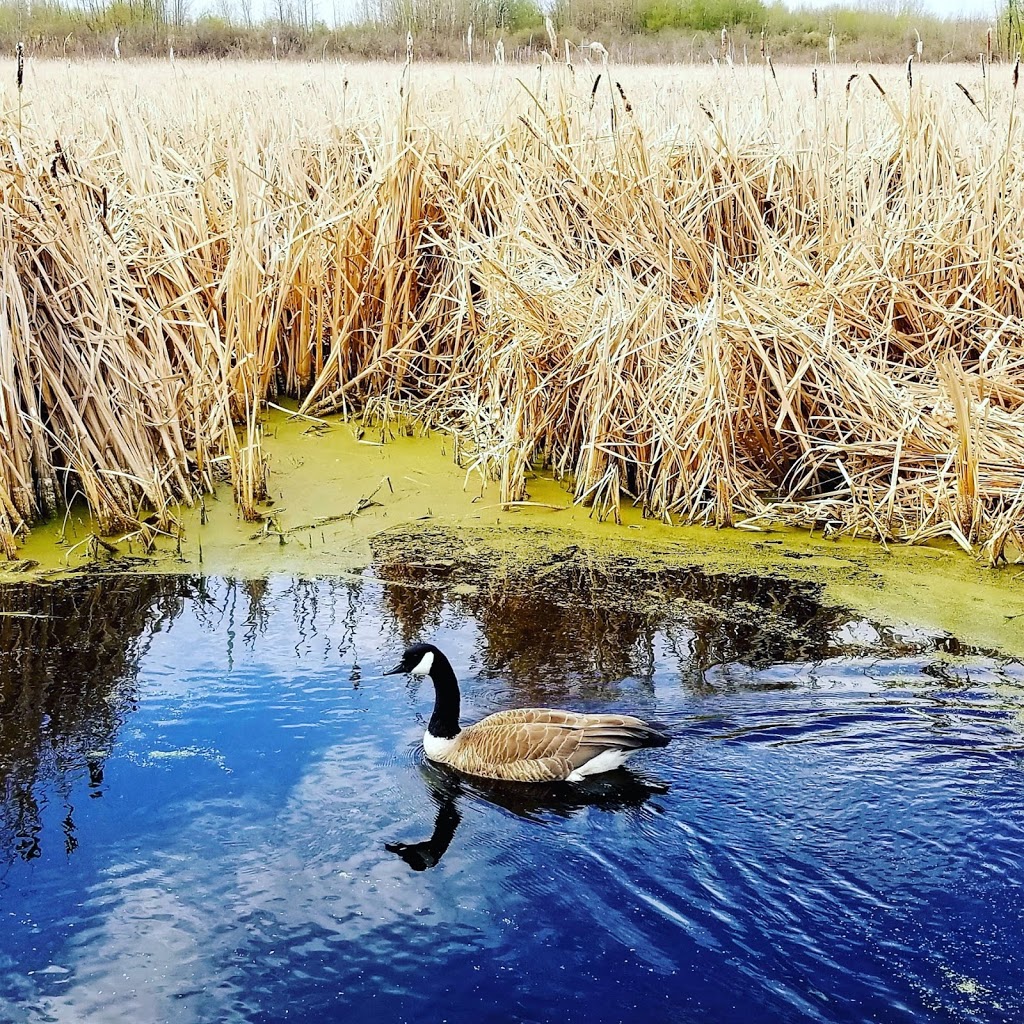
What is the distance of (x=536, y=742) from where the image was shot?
157 inches

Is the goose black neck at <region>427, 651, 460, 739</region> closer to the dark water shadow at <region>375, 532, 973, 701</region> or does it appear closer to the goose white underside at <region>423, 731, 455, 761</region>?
the goose white underside at <region>423, 731, 455, 761</region>

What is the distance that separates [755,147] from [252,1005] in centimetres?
610

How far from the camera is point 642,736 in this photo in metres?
3.99

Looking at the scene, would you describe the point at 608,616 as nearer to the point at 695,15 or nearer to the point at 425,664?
the point at 425,664

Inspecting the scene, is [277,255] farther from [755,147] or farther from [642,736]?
[642,736]

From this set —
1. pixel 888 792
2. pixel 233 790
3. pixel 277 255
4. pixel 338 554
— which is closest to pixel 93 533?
pixel 338 554

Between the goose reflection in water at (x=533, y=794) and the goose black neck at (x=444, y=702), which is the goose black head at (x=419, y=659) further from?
the goose reflection in water at (x=533, y=794)

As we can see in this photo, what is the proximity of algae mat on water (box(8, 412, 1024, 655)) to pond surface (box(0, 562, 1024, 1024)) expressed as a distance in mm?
251

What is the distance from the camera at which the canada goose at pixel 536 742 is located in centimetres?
398

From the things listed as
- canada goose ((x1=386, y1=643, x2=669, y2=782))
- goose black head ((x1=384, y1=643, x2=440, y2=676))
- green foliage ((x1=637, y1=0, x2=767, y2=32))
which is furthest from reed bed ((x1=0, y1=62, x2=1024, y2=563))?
green foliage ((x1=637, y1=0, x2=767, y2=32))

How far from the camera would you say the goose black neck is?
4227mm

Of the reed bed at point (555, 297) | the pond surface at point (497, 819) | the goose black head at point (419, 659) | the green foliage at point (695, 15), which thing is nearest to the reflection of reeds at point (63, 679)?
the pond surface at point (497, 819)

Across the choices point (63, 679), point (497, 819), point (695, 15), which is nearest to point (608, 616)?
point (497, 819)

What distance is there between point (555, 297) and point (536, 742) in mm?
3177
